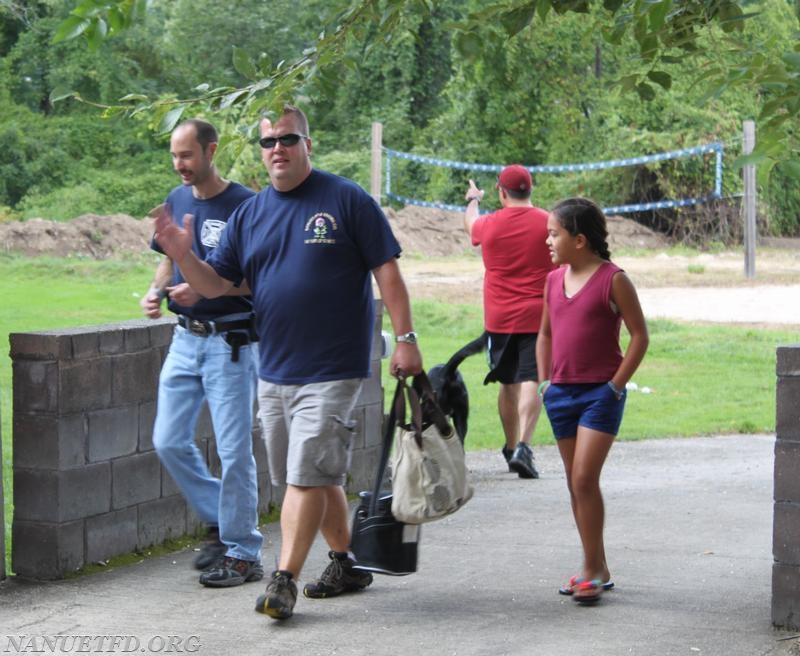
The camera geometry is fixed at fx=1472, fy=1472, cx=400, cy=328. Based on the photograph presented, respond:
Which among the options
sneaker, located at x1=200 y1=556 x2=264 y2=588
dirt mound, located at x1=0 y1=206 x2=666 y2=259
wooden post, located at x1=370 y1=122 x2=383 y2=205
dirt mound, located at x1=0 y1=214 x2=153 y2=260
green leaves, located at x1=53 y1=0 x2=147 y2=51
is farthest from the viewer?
dirt mound, located at x1=0 y1=206 x2=666 y2=259

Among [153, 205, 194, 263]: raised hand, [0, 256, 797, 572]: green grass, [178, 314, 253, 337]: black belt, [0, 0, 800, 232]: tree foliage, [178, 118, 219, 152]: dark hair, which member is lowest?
[0, 256, 797, 572]: green grass

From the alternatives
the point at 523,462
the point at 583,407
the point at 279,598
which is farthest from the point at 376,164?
the point at 279,598

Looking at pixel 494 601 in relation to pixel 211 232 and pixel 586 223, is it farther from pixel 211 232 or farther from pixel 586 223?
pixel 211 232

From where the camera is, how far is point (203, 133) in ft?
A: 21.7

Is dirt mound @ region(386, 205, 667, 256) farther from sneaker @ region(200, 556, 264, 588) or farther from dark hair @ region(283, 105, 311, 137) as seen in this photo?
dark hair @ region(283, 105, 311, 137)

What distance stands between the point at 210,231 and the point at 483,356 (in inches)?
442

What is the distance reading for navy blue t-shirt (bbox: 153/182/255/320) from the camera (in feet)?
21.4

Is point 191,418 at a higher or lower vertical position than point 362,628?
higher

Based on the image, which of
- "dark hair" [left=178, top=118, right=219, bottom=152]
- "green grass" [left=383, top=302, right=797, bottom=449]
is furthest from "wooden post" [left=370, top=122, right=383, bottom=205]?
"dark hair" [left=178, top=118, right=219, bottom=152]

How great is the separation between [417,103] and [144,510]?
38.3 m

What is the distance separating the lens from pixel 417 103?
146 feet

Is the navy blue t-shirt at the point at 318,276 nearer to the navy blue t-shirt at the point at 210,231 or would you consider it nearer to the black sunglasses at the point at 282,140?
the black sunglasses at the point at 282,140

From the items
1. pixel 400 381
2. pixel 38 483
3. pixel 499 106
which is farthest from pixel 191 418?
pixel 499 106

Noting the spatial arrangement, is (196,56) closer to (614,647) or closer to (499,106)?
(499,106)
